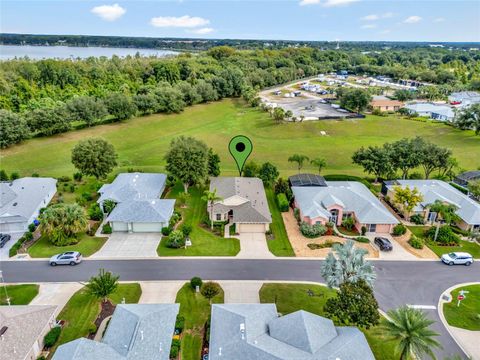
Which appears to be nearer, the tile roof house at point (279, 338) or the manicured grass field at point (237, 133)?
the tile roof house at point (279, 338)

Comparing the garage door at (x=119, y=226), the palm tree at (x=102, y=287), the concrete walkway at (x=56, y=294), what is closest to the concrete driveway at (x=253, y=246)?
the garage door at (x=119, y=226)

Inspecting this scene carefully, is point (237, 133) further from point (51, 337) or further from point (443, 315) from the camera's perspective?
point (51, 337)

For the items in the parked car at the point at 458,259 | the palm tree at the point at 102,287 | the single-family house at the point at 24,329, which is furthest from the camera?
the parked car at the point at 458,259

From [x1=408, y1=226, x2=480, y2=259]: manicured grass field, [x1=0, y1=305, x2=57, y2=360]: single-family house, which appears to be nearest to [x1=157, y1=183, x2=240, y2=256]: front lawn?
[x1=0, y1=305, x2=57, y2=360]: single-family house

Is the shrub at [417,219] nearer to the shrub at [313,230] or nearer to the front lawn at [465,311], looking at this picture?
the shrub at [313,230]

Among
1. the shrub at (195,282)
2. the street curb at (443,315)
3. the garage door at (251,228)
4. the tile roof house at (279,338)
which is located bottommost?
the street curb at (443,315)

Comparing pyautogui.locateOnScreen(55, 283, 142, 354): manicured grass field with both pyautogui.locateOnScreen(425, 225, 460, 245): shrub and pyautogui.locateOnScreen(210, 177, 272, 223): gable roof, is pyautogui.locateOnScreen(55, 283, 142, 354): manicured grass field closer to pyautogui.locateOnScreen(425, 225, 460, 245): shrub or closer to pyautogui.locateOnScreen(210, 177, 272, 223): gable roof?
pyautogui.locateOnScreen(210, 177, 272, 223): gable roof
